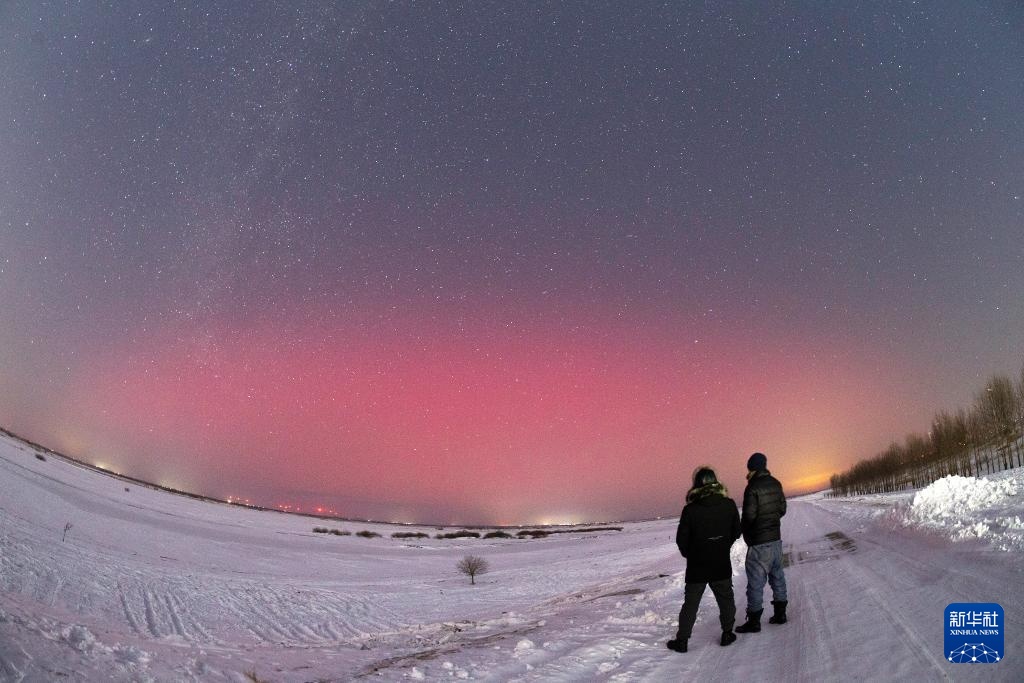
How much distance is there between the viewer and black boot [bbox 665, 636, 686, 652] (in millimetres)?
5643

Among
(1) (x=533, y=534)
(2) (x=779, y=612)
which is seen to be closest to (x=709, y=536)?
(2) (x=779, y=612)

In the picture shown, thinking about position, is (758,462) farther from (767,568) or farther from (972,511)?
(972,511)

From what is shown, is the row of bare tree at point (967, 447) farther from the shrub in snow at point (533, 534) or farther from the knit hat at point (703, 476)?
the knit hat at point (703, 476)

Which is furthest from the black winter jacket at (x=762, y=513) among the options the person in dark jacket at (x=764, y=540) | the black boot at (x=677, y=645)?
the black boot at (x=677, y=645)

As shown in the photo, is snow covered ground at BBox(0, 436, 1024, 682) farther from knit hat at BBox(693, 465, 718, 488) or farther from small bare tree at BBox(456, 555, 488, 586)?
knit hat at BBox(693, 465, 718, 488)

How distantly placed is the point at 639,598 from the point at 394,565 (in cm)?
2209

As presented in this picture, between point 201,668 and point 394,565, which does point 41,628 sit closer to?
point 201,668

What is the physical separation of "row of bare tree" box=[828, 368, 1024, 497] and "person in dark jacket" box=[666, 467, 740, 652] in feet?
251

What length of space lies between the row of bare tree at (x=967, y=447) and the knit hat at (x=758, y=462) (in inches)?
2975

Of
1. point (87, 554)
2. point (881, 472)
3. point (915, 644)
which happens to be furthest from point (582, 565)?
point (881, 472)

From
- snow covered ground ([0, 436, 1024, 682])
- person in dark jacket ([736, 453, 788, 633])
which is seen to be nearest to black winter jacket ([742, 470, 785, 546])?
person in dark jacket ([736, 453, 788, 633])

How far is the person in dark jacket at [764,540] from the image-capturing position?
6098 millimetres

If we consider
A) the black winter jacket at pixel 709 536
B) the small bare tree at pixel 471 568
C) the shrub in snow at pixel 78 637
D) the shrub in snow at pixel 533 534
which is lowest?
the shrub in snow at pixel 533 534

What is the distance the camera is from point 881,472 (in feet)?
336
